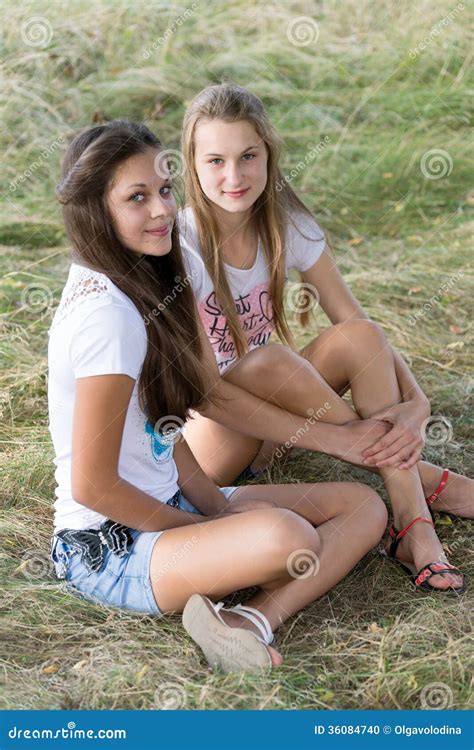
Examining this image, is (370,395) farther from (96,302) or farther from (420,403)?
(96,302)

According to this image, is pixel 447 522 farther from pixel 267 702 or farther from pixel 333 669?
pixel 267 702

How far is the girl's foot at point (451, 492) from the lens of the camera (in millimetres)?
2797

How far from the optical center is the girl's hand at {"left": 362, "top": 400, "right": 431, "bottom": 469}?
102 inches

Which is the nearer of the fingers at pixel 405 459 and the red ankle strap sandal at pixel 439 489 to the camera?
the fingers at pixel 405 459

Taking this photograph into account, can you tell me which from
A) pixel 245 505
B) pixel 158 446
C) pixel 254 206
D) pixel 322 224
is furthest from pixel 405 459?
pixel 322 224

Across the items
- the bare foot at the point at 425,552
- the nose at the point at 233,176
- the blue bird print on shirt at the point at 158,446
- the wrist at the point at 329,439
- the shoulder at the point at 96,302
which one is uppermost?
the nose at the point at 233,176

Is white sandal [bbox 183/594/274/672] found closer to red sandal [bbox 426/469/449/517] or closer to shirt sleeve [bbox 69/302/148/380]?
shirt sleeve [bbox 69/302/148/380]

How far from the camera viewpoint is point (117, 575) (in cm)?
226

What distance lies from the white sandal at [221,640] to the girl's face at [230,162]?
40.8 inches

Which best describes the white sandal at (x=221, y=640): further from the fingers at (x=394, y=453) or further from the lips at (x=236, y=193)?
the lips at (x=236, y=193)

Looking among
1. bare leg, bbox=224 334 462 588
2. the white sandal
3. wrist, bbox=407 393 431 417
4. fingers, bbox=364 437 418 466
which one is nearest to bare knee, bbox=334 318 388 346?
bare leg, bbox=224 334 462 588

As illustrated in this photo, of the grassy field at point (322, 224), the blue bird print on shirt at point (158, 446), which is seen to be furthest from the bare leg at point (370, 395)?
the blue bird print on shirt at point (158, 446)

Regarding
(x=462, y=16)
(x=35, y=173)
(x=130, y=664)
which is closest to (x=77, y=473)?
(x=130, y=664)

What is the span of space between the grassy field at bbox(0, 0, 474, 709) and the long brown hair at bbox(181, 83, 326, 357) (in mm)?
569
